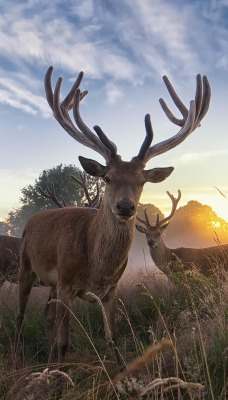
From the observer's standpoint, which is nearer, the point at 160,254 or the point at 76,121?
the point at 76,121

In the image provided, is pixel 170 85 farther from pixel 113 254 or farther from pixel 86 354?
pixel 86 354

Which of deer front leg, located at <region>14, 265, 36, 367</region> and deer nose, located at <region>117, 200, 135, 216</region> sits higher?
deer nose, located at <region>117, 200, 135, 216</region>

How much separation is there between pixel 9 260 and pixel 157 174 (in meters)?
5.56

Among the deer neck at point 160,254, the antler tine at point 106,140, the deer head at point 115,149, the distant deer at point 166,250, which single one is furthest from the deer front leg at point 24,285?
the deer neck at point 160,254

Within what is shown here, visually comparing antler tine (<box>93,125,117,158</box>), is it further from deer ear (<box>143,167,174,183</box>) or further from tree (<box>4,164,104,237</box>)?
tree (<box>4,164,104,237</box>)

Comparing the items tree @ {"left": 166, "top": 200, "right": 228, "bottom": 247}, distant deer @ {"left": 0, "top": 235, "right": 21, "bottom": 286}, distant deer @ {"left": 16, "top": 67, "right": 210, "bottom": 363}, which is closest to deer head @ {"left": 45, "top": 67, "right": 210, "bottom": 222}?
distant deer @ {"left": 16, "top": 67, "right": 210, "bottom": 363}

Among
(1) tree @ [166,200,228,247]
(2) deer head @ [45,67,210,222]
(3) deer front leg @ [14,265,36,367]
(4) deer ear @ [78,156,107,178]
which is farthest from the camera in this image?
(1) tree @ [166,200,228,247]

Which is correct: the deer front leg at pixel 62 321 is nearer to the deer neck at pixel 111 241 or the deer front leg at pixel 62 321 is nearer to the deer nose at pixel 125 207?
the deer neck at pixel 111 241

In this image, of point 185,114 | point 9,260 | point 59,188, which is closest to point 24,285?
point 185,114

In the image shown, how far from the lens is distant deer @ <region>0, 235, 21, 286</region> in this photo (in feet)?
29.5

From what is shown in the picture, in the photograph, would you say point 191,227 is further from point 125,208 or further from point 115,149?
point 125,208

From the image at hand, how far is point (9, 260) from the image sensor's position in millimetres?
9359

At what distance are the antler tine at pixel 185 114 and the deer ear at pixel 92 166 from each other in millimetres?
497

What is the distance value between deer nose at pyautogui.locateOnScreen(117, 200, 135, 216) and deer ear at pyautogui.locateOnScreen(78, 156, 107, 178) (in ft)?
2.23
